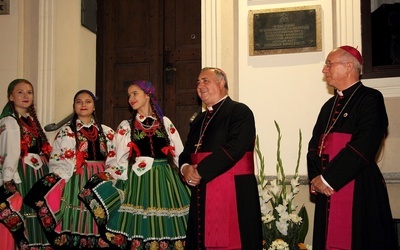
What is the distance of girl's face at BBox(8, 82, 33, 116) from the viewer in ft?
19.9

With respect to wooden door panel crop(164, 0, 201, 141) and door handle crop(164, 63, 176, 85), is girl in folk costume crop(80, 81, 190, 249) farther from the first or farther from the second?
door handle crop(164, 63, 176, 85)

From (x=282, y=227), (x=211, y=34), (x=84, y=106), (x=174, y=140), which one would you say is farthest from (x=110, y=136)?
(x=282, y=227)

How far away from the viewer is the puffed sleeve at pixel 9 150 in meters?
5.64

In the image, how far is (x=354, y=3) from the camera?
19.8 feet

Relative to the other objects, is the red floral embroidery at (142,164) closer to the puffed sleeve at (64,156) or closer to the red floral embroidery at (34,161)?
the puffed sleeve at (64,156)

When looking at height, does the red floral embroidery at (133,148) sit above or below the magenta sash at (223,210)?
above

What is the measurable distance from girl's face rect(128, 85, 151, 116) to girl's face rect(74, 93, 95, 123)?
530 millimetres

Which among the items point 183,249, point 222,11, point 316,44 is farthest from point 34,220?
point 316,44

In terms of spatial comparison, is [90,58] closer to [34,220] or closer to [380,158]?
[34,220]

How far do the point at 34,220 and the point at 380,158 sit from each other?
3.53m

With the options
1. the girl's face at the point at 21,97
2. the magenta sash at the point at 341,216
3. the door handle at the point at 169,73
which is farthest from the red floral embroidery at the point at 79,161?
the magenta sash at the point at 341,216

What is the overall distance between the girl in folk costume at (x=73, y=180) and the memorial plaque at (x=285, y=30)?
189 cm

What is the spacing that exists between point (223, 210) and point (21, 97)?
2642 mm

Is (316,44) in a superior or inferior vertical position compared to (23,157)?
superior
